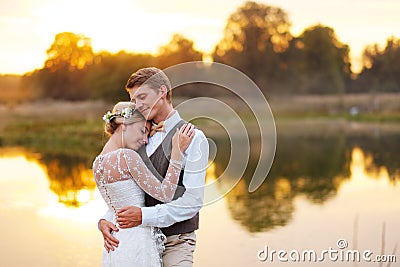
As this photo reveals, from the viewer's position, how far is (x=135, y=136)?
3182 millimetres

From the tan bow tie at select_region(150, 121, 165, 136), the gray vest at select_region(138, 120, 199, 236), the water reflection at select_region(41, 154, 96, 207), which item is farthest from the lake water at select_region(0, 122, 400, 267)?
the tan bow tie at select_region(150, 121, 165, 136)

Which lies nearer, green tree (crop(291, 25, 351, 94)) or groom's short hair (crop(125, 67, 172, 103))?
groom's short hair (crop(125, 67, 172, 103))

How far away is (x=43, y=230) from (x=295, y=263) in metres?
4.04

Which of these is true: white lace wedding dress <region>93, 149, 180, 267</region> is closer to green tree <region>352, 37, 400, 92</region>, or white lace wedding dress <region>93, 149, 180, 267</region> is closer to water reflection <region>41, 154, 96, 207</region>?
water reflection <region>41, 154, 96, 207</region>

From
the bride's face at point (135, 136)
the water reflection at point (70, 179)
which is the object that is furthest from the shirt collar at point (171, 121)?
the water reflection at point (70, 179)

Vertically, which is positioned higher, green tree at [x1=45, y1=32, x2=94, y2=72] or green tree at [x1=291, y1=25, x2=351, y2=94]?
green tree at [x1=291, y1=25, x2=351, y2=94]

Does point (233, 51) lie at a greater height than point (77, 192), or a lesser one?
greater

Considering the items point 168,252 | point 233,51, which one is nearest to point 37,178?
point 168,252

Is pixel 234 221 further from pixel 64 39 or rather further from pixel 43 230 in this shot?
pixel 64 39

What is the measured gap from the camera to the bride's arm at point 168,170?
3.06m

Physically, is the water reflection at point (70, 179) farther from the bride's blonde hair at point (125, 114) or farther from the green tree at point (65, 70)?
the green tree at point (65, 70)

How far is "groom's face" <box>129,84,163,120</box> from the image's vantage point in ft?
10.3

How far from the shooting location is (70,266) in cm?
792

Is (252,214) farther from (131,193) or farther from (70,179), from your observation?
(131,193)
